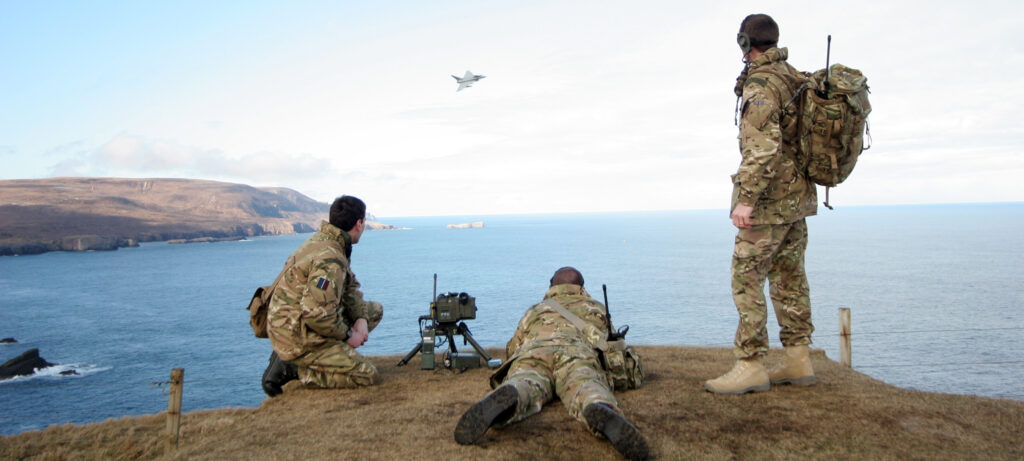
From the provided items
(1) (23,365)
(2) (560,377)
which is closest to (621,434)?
(2) (560,377)

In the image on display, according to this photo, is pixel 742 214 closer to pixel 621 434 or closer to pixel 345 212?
pixel 621 434

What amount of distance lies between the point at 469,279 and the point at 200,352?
4384 centimetres

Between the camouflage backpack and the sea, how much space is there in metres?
5.86

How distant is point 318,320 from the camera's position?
282 inches

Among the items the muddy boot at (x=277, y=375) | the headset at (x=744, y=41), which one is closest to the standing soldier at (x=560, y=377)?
the muddy boot at (x=277, y=375)

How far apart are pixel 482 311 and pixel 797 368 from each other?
59803 mm

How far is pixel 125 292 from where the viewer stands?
93000 millimetres

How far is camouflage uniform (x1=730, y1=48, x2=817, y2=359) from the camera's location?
18.3 ft

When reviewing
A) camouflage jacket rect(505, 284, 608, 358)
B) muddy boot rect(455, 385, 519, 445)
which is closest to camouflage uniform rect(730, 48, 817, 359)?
camouflage jacket rect(505, 284, 608, 358)

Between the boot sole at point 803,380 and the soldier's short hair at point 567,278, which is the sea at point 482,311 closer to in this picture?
the soldier's short hair at point 567,278

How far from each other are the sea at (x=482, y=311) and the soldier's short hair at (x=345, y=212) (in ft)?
7.03

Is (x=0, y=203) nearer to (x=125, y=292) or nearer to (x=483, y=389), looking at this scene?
(x=125, y=292)

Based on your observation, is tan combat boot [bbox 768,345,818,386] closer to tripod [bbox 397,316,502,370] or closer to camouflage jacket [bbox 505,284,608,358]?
camouflage jacket [bbox 505,284,608,358]

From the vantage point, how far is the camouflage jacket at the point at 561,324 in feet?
19.3
